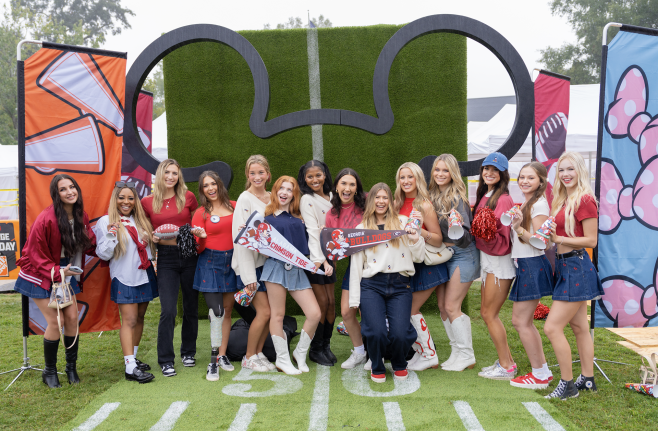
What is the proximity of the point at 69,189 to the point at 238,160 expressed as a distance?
7.78 feet

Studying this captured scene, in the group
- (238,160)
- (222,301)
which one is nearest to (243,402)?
(222,301)

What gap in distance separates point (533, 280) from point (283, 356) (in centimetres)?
203

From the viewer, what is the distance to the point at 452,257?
3.86m

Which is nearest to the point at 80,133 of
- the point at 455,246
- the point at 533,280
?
the point at 455,246

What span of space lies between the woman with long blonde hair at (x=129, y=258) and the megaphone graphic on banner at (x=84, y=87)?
861mm

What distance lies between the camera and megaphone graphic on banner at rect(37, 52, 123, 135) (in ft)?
13.8

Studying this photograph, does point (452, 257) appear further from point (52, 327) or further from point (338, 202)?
point (52, 327)

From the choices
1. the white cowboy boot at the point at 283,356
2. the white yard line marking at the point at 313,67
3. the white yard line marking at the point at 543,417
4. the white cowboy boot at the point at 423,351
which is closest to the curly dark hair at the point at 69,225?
the white cowboy boot at the point at 283,356

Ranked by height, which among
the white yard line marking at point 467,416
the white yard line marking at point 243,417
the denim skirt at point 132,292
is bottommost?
the white yard line marking at point 243,417

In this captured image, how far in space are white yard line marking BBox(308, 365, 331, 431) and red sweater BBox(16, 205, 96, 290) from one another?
2.15 metres

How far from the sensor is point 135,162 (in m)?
6.48

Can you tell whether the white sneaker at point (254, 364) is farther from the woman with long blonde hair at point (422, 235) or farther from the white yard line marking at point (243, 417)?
the woman with long blonde hair at point (422, 235)

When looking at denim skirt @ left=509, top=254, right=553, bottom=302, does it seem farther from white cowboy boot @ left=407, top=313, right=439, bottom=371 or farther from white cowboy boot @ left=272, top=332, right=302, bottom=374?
white cowboy boot @ left=272, top=332, right=302, bottom=374

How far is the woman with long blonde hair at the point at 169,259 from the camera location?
3.98 meters
